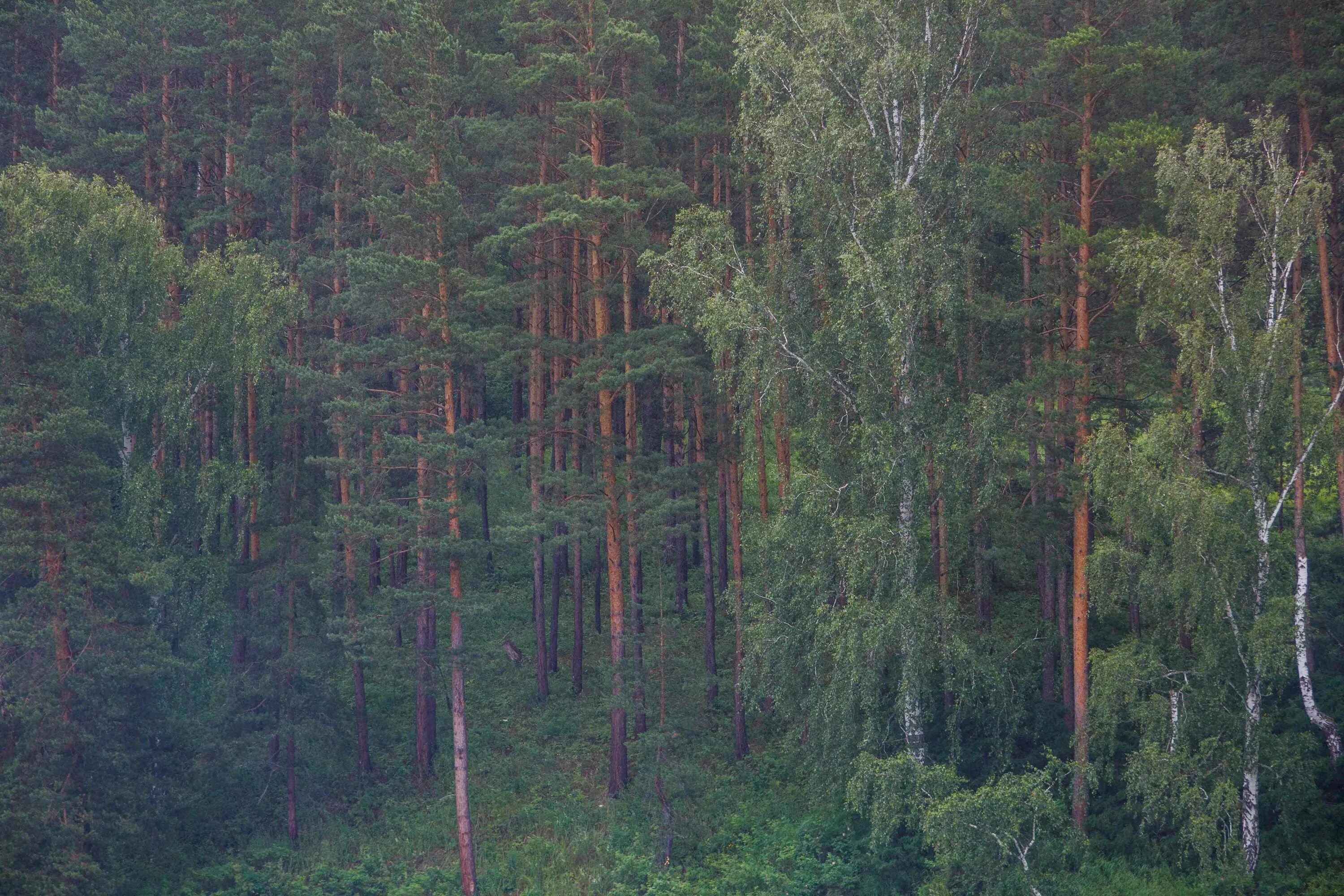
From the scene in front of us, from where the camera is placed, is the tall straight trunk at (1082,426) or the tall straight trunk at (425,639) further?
the tall straight trunk at (425,639)

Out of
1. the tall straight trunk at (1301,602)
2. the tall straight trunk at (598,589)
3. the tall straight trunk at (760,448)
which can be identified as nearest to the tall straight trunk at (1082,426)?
the tall straight trunk at (1301,602)

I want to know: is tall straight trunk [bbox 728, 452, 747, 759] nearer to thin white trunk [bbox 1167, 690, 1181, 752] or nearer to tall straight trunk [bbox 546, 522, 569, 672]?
tall straight trunk [bbox 546, 522, 569, 672]

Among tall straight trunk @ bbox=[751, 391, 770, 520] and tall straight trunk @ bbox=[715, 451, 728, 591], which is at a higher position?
tall straight trunk @ bbox=[751, 391, 770, 520]

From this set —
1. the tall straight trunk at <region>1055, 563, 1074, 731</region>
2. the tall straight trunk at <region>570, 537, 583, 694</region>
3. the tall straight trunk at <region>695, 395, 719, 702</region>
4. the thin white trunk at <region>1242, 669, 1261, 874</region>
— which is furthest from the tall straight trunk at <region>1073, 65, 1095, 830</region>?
the tall straight trunk at <region>570, 537, 583, 694</region>

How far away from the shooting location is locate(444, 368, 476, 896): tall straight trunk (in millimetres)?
21547

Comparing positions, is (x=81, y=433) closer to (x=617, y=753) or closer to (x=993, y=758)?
(x=617, y=753)

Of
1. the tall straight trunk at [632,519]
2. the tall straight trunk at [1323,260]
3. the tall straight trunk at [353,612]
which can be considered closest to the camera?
the tall straight trunk at [1323,260]

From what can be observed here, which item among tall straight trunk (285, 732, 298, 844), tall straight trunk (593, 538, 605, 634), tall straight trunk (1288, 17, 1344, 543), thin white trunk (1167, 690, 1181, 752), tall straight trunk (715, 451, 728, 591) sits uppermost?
tall straight trunk (1288, 17, 1344, 543)

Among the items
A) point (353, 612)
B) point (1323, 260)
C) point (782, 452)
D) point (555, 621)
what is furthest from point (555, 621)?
point (1323, 260)

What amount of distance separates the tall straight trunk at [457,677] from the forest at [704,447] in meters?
0.18

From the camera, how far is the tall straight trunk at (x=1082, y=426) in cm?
1930

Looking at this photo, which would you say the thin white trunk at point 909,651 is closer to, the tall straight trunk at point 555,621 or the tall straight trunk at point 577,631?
the tall straight trunk at point 577,631

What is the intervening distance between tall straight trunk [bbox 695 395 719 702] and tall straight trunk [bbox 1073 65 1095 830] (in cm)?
746

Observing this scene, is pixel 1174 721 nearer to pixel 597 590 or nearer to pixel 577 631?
pixel 577 631
